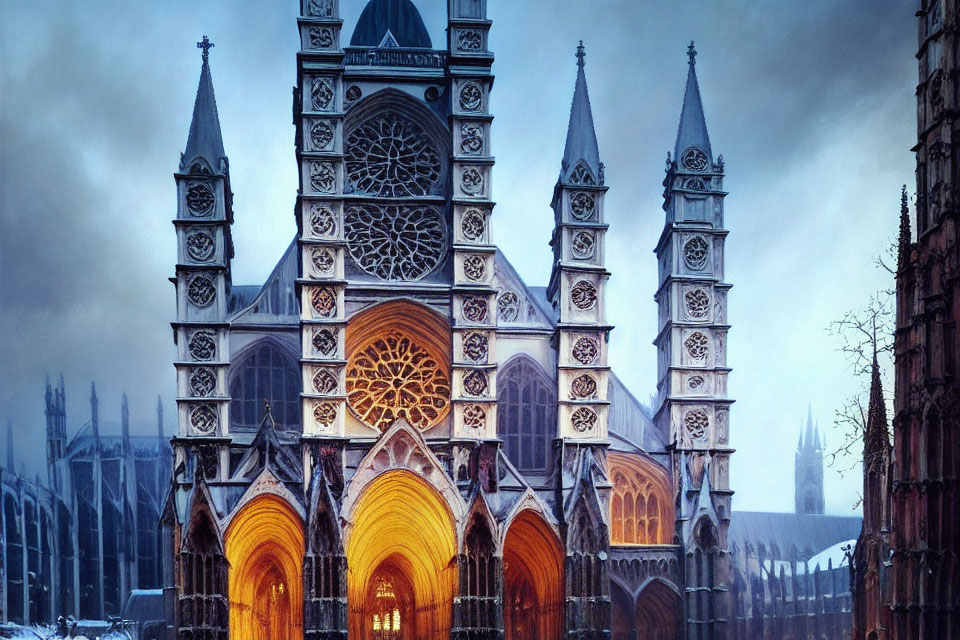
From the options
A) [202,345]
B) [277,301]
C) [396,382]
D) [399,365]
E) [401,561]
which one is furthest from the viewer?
[401,561]

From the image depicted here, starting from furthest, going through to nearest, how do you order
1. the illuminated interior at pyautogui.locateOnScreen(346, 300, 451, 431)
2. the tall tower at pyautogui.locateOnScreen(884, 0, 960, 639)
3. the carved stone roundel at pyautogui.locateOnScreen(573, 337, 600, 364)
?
1. the carved stone roundel at pyautogui.locateOnScreen(573, 337, 600, 364)
2. the illuminated interior at pyautogui.locateOnScreen(346, 300, 451, 431)
3. the tall tower at pyautogui.locateOnScreen(884, 0, 960, 639)

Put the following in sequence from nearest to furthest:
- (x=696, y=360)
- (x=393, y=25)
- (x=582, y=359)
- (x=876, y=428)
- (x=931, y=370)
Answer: (x=931, y=370) → (x=876, y=428) → (x=582, y=359) → (x=696, y=360) → (x=393, y=25)

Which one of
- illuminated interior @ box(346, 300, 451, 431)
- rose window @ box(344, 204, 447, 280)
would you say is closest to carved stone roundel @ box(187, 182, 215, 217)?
rose window @ box(344, 204, 447, 280)

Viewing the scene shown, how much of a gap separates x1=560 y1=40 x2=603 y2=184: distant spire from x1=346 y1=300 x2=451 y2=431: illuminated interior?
5890 mm

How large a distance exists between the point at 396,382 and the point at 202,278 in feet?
20.1

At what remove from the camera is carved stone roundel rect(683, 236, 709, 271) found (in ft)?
147

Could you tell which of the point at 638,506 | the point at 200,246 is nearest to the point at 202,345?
the point at 200,246

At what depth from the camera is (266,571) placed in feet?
144

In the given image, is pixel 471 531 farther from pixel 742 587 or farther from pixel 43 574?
pixel 742 587

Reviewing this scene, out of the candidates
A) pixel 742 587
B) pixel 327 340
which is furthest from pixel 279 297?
pixel 742 587

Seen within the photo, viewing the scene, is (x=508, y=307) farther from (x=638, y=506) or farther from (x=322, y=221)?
(x=638, y=506)

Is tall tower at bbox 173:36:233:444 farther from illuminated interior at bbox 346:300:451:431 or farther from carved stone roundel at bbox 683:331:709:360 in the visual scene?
carved stone roundel at bbox 683:331:709:360

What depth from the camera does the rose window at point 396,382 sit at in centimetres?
4303

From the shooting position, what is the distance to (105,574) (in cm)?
4678
